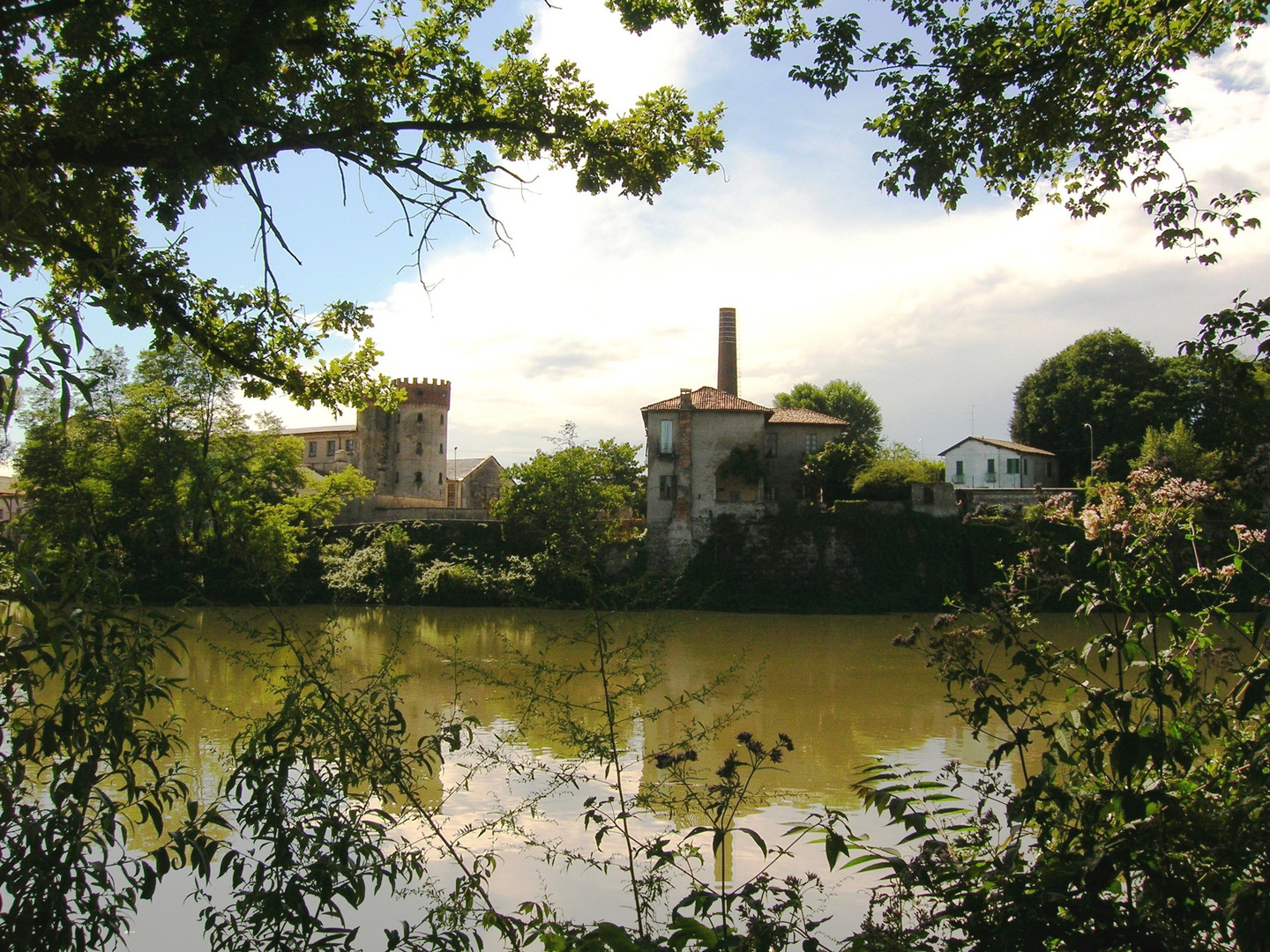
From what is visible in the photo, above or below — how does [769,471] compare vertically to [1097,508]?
above

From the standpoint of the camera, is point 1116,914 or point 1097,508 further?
point 1097,508

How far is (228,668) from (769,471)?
23200 millimetres

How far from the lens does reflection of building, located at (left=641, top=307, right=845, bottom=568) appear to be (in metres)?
32.5

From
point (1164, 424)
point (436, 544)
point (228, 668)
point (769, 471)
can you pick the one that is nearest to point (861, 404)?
point (1164, 424)

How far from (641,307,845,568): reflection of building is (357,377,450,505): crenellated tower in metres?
24.4

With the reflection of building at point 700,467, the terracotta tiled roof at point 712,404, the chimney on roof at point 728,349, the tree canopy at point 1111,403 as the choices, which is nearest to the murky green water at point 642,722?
the reflection of building at point 700,467

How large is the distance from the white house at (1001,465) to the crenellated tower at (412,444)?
29118 mm

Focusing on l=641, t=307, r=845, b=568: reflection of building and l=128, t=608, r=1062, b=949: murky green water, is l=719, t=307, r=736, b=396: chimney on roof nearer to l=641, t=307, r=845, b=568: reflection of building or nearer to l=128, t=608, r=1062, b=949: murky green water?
l=641, t=307, r=845, b=568: reflection of building

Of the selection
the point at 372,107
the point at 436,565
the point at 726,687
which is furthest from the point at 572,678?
the point at 436,565

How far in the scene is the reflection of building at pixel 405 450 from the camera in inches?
2130

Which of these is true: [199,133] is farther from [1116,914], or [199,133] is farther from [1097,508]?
[1116,914]

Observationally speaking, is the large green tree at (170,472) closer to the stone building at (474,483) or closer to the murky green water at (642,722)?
the murky green water at (642,722)

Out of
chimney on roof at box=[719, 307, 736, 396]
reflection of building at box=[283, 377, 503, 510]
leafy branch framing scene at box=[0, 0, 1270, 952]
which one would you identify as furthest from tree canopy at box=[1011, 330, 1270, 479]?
leafy branch framing scene at box=[0, 0, 1270, 952]

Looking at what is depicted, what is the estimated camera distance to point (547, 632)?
13.3ft
